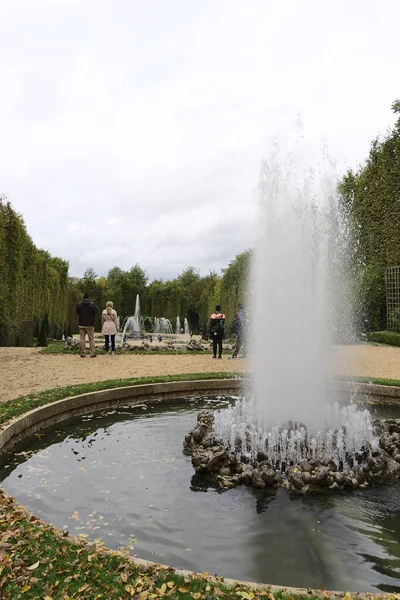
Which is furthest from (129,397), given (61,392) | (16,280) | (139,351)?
(16,280)

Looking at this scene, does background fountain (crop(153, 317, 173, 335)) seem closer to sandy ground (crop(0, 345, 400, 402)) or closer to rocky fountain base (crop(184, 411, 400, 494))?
sandy ground (crop(0, 345, 400, 402))

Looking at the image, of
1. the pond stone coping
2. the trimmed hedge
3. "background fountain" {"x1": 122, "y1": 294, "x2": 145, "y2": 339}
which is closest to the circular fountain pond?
the pond stone coping

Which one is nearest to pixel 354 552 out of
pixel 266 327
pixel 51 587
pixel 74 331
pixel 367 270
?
pixel 51 587

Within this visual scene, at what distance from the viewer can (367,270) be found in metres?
27.9

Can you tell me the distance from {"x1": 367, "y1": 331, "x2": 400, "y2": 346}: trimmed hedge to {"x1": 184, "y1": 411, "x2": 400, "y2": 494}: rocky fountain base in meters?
17.5

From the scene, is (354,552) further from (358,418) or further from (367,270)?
(367,270)

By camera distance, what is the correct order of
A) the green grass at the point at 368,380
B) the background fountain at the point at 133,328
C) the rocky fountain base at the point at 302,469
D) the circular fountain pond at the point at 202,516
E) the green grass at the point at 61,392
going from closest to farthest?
the circular fountain pond at the point at 202,516 → the rocky fountain base at the point at 302,469 → the green grass at the point at 61,392 → the green grass at the point at 368,380 → the background fountain at the point at 133,328

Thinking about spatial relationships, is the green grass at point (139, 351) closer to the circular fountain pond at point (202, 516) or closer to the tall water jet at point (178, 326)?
the circular fountain pond at point (202, 516)

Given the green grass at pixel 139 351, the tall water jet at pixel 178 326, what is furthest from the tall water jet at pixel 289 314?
the tall water jet at pixel 178 326

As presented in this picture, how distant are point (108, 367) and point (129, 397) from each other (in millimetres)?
4146

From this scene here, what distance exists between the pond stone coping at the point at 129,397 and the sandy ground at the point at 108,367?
136 cm

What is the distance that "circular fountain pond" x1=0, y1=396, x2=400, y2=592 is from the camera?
3.59m

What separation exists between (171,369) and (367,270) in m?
19.1

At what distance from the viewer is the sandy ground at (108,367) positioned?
10992 mm
